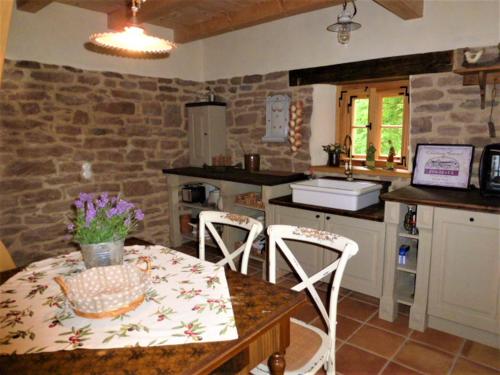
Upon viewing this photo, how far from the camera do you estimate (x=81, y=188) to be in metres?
3.57

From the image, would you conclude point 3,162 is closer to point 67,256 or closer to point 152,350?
point 67,256

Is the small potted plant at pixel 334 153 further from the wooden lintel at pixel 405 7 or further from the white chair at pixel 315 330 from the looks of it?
the white chair at pixel 315 330

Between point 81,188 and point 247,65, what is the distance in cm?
222

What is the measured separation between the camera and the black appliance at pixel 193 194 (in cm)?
418

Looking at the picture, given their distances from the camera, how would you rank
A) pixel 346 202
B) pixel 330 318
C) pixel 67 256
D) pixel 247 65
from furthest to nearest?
pixel 247 65 < pixel 346 202 < pixel 67 256 < pixel 330 318

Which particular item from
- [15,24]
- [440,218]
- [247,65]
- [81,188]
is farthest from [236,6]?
[440,218]

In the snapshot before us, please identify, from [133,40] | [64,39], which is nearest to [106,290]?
[133,40]

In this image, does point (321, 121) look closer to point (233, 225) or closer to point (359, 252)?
point (359, 252)

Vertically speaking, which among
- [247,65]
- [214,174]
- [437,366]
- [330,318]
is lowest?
[437,366]

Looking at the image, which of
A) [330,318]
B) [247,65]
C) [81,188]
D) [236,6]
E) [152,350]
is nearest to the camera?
[152,350]

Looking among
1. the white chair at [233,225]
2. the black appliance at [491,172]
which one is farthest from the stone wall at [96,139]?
the white chair at [233,225]

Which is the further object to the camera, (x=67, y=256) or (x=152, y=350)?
(x=67, y=256)

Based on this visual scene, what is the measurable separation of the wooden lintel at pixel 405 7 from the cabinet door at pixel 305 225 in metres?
1.64

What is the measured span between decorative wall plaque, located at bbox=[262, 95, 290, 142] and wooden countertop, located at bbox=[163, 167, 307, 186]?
396 mm
